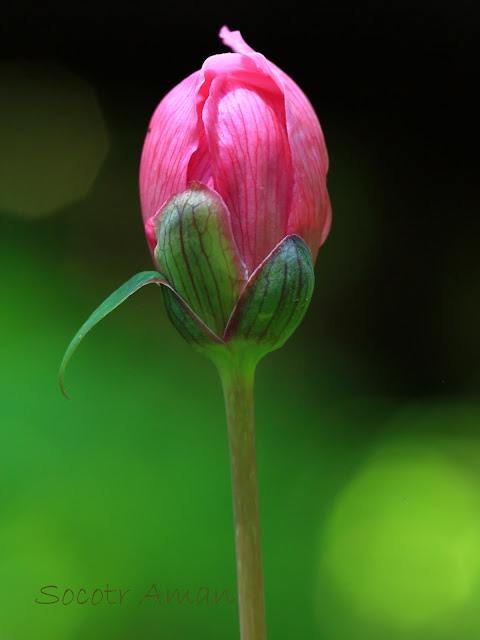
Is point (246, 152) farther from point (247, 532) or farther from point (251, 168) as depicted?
point (247, 532)

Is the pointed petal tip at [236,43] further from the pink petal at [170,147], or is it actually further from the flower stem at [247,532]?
the flower stem at [247,532]

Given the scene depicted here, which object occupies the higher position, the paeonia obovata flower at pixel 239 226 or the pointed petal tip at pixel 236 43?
the pointed petal tip at pixel 236 43

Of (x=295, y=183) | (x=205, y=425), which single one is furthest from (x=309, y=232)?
(x=205, y=425)

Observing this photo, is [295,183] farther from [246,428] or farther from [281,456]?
[281,456]

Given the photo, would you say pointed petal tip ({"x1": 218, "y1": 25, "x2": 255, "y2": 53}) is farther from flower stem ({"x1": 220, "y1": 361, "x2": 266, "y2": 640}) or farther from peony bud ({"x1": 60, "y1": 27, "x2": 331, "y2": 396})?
flower stem ({"x1": 220, "y1": 361, "x2": 266, "y2": 640})

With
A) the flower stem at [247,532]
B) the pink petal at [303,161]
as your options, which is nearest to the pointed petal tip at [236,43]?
the pink petal at [303,161]

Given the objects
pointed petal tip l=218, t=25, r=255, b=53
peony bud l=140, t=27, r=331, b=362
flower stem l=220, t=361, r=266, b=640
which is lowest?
flower stem l=220, t=361, r=266, b=640

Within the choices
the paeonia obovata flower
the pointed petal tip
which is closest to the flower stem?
the paeonia obovata flower

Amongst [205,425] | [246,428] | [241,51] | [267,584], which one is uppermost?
[241,51]

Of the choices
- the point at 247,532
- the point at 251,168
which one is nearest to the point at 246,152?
the point at 251,168
